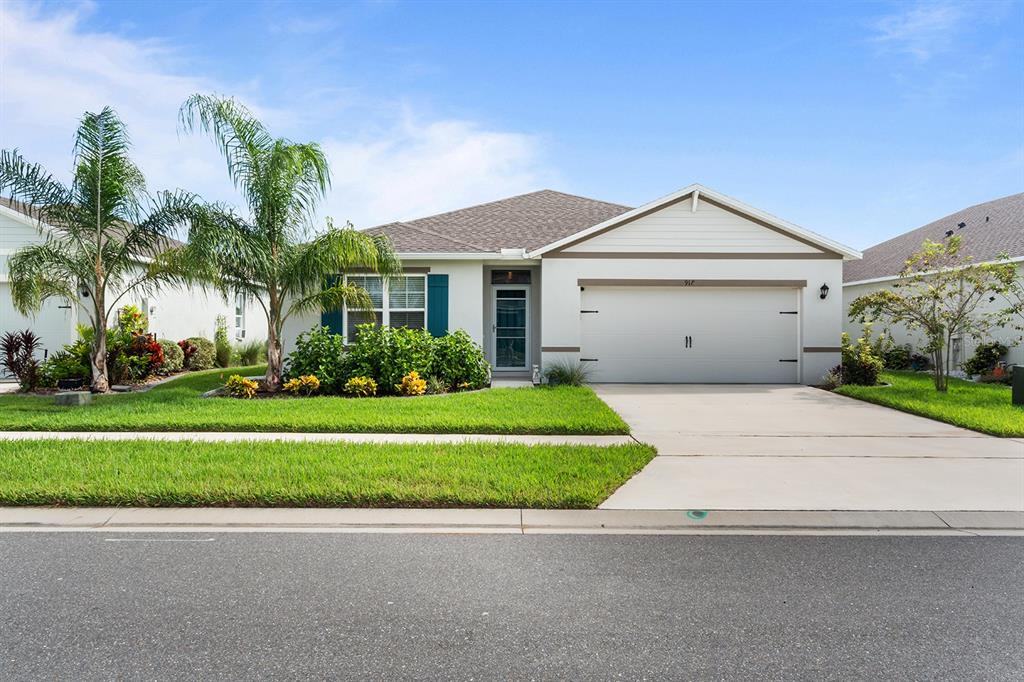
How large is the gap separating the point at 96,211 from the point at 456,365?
7906 mm

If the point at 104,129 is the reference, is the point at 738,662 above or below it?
below

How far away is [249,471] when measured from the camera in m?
6.76

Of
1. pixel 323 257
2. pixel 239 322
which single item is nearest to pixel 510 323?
pixel 323 257

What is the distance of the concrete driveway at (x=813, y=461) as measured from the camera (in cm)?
614

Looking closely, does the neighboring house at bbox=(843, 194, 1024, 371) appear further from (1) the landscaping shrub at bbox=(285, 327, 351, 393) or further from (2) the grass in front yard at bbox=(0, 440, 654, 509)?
(2) the grass in front yard at bbox=(0, 440, 654, 509)

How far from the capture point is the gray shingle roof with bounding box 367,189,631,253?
647 inches

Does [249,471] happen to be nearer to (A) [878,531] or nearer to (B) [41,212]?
(A) [878,531]


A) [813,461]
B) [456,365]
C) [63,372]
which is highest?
[456,365]

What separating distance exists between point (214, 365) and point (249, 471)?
15.7m

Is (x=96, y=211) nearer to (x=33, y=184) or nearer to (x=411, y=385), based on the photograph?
(x=33, y=184)

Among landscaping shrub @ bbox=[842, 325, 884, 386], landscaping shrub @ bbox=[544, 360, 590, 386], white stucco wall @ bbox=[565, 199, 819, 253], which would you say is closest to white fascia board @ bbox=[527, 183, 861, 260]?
white stucco wall @ bbox=[565, 199, 819, 253]

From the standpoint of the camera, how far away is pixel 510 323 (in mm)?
17438

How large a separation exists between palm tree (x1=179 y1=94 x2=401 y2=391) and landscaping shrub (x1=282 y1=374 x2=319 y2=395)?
339mm

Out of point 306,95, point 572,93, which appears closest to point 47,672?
point 306,95
